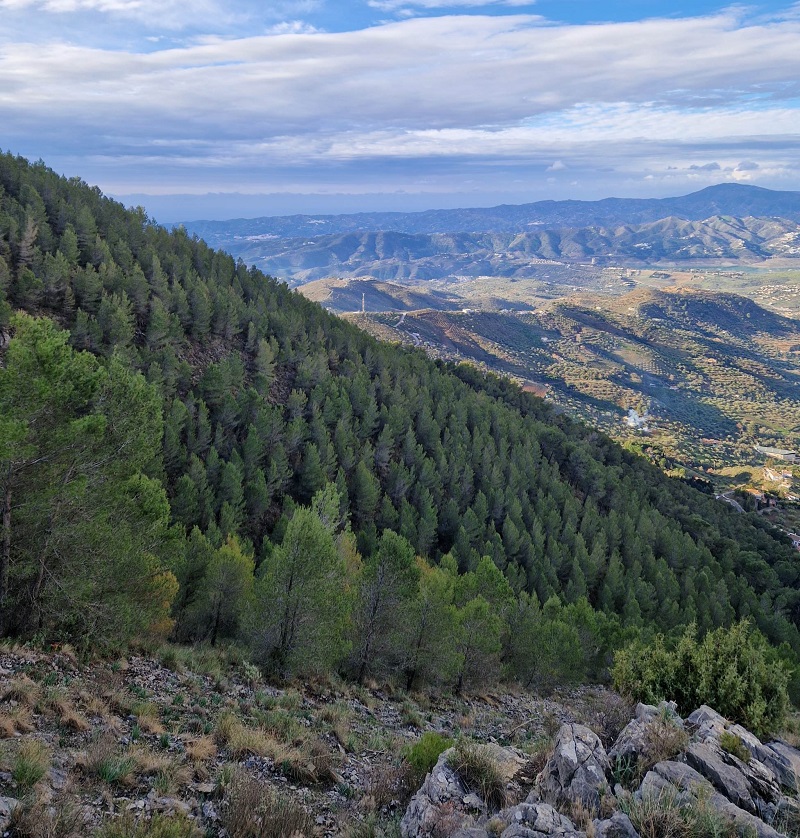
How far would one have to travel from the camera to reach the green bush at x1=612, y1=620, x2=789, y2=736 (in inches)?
662

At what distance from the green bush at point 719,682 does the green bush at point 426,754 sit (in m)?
8.11

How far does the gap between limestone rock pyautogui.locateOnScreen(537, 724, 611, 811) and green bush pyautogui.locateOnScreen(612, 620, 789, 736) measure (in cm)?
565

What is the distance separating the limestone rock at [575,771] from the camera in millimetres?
10961

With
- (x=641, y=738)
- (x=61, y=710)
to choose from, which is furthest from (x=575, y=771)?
(x=61, y=710)

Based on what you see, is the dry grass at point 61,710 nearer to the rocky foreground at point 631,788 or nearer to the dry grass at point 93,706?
the dry grass at point 93,706

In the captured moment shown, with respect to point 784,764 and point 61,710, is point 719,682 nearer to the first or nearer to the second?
point 784,764

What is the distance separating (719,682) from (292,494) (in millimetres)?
37921

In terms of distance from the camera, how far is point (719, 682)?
56.5 feet

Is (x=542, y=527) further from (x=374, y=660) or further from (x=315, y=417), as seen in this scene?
(x=374, y=660)

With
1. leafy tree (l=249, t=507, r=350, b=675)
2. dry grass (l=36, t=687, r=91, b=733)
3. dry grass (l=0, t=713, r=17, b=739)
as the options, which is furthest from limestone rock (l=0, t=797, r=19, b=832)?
leafy tree (l=249, t=507, r=350, b=675)

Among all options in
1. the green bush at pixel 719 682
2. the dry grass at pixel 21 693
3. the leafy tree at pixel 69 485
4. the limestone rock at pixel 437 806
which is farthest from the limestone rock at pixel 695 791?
the leafy tree at pixel 69 485

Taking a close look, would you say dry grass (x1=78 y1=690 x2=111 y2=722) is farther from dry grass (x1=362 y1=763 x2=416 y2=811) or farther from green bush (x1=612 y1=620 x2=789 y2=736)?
green bush (x1=612 y1=620 x2=789 y2=736)

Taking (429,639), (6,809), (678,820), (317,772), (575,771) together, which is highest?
(6,809)

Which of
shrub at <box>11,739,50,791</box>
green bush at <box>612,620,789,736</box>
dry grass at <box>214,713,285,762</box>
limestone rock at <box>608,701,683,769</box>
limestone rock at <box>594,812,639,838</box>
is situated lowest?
green bush at <box>612,620,789,736</box>
